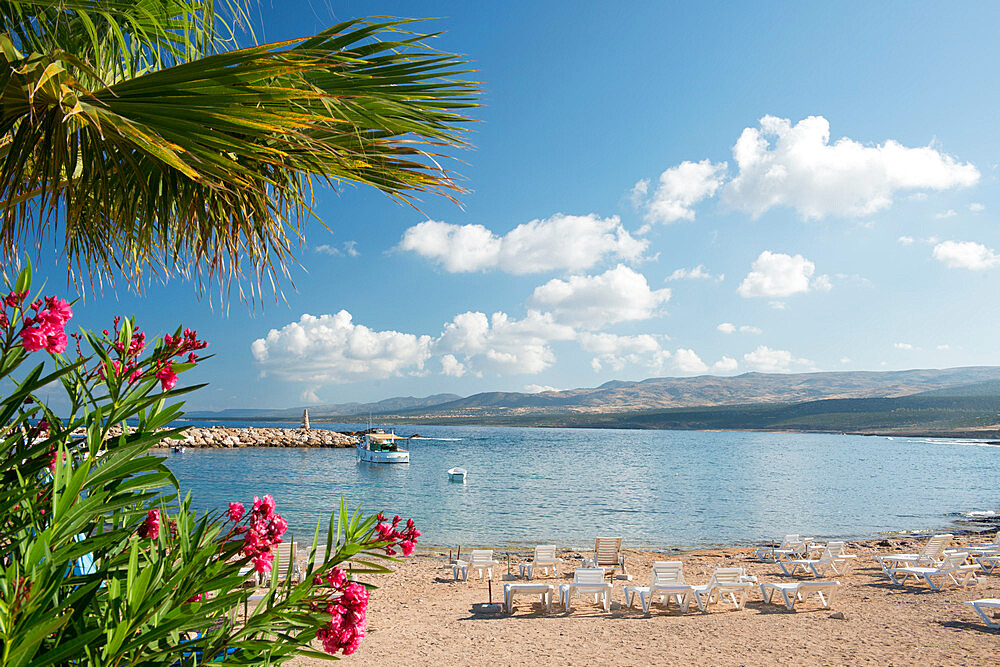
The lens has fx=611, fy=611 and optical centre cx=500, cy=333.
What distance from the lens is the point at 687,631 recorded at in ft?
28.3

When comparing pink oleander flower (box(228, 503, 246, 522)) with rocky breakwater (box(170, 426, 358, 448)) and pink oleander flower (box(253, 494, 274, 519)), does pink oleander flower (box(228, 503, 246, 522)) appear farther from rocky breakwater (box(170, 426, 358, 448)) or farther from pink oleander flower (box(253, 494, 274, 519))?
rocky breakwater (box(170, 426, 358, 448))

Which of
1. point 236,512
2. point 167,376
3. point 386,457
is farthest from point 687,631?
point 386,457

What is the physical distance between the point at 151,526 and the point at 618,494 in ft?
119

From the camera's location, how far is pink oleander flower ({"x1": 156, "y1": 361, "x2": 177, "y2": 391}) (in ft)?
6.77

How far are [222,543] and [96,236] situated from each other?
7.34ft

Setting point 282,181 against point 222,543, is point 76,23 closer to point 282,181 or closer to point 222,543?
point 282,181

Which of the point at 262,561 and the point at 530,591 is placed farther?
the point at 530,591

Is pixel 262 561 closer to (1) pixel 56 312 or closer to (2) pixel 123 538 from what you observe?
(2) pixel 123 538

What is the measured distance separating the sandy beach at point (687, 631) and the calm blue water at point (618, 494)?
1040 cm

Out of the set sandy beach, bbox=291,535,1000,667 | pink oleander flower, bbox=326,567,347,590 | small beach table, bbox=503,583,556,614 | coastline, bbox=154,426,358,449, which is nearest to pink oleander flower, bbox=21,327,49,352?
pink oleander flower, bbox=326,567,347,590

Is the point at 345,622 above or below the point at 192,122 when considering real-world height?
below

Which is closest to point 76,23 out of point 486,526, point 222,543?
point 222,543

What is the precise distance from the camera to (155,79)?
6.25ft

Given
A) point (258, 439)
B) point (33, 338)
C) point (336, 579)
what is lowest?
point (258, 439)
